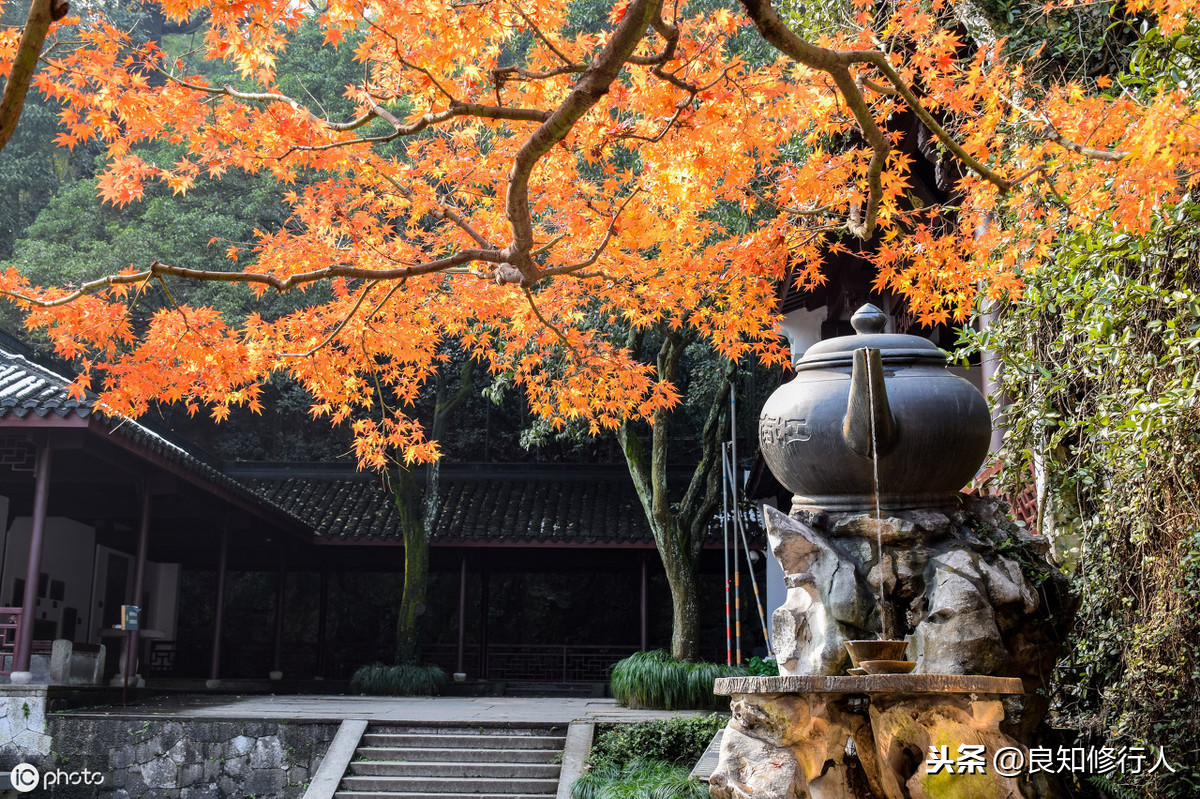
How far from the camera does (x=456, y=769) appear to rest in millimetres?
9578

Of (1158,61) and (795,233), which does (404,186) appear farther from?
(1158,61)

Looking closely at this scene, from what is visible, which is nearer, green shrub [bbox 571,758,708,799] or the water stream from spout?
the water stream from spout

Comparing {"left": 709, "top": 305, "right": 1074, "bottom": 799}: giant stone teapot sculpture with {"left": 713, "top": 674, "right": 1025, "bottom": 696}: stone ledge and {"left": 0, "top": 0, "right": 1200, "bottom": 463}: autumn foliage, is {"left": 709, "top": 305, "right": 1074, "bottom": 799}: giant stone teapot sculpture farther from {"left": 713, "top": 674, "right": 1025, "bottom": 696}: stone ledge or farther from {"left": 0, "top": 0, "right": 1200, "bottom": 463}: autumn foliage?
{"left": 0, "top": 0, "right": 1200, "bottom": 463}: autumn foliage

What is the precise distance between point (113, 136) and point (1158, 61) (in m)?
6.39

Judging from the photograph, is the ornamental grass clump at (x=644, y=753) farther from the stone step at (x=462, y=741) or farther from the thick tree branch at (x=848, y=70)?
the thick tree branch at (x=848, y=70)

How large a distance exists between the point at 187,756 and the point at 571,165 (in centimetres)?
687

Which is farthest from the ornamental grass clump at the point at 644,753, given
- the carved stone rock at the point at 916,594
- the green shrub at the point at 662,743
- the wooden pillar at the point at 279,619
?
the wooden pillar at the point at 279,619

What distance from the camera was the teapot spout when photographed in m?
Result: 5.01

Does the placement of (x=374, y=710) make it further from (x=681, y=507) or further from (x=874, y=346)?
(x=874, y=346)

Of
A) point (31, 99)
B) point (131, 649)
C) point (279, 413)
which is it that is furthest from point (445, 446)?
point (31, 99)

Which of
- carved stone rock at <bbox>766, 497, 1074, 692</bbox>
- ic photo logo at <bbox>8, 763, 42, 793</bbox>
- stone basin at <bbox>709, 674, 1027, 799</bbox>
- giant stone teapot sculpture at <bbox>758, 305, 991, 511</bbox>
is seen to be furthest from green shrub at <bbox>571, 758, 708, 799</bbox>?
ic photo logo at <bbox>8, 763, 42, 793</bbox>

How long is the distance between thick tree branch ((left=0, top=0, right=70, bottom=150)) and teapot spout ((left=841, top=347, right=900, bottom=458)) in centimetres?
368

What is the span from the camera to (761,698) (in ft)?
13.6

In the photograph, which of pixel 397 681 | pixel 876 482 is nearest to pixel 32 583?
pixel 397 681
